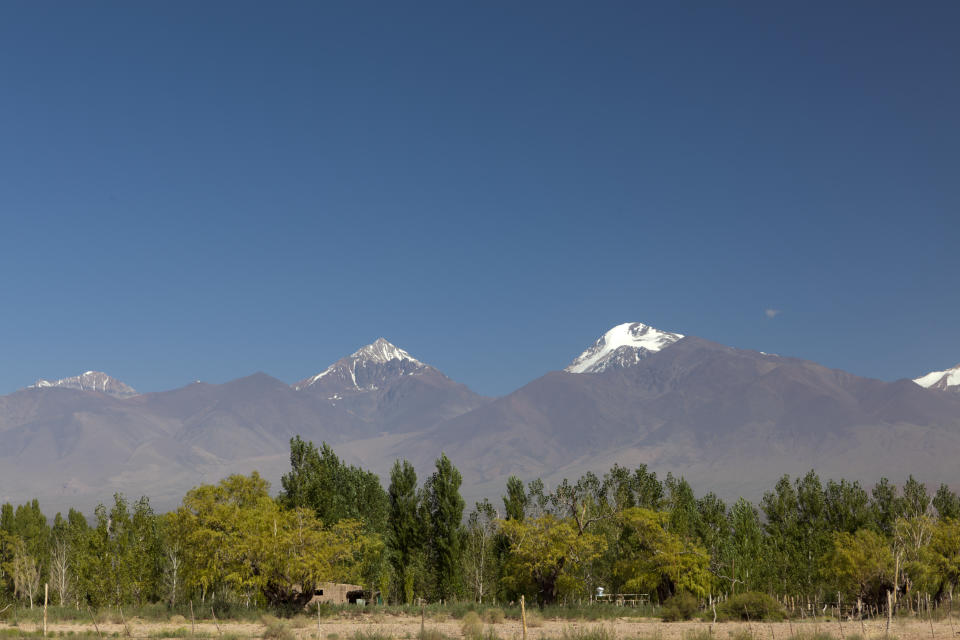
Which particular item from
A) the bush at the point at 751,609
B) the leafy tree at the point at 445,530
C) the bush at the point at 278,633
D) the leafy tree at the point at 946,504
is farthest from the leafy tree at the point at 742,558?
the bush at the point at 278,633

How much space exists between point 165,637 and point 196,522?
14.4 m

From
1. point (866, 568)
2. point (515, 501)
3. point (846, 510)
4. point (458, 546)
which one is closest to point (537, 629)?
point (866, 568)

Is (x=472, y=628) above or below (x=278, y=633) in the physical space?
below

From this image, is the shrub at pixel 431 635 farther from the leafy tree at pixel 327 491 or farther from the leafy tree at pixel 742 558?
the leafy tree at pixel 742 558

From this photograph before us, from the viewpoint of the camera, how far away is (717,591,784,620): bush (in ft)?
204

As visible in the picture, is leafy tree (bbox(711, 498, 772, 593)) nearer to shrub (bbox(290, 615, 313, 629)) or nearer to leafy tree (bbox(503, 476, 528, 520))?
leafy tree (bbox(503, 476, 528, 520))

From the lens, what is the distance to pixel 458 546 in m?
88.2

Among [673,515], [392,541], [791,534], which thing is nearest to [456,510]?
[392,541]

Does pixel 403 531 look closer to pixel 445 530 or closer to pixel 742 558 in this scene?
pixel 445 530

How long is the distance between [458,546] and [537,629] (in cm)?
3339

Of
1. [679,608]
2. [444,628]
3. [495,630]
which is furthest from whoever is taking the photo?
[679,608]

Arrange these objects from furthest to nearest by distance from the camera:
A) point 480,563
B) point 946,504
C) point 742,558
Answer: point 946,504 < point 480,563 < point 742,558

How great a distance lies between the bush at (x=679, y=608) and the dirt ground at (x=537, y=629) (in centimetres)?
112

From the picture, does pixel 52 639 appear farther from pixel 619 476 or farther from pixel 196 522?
pixel 619 476
